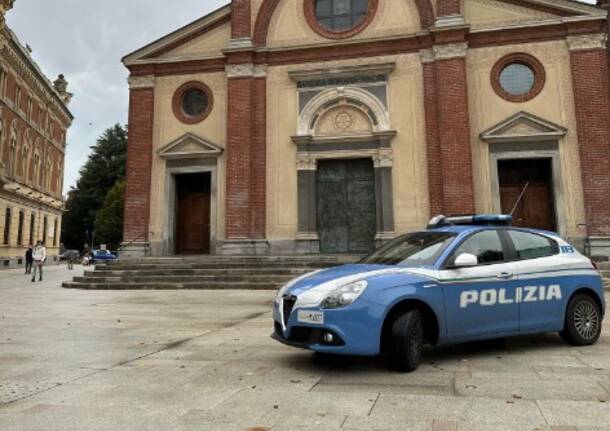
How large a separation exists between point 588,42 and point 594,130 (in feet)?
10.3

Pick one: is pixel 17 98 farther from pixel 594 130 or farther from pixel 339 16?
pixel 594 130

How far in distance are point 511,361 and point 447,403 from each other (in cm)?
185

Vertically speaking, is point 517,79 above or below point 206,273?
above

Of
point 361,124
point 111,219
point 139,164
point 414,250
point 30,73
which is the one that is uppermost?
point 30,73

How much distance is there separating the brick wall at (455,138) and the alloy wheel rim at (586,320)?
10.9 metres

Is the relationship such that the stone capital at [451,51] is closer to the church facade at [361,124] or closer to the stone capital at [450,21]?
the church facade at [361,124]

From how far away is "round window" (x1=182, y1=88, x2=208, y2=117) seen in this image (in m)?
20.1

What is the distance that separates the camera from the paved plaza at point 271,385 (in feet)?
11.4

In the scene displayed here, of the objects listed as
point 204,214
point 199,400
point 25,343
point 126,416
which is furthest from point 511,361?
point 204,214

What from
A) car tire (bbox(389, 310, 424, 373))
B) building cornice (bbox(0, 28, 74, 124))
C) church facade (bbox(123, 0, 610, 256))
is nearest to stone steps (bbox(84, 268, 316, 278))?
church facade (bbox(123, 0, 610, 256))

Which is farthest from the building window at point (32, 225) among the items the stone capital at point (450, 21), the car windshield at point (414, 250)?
the car windshield at point (414, 250)

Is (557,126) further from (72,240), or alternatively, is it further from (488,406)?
(72,240)

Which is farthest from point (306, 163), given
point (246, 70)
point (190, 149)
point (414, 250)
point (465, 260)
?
point (465, 260)

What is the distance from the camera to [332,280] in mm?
4953
